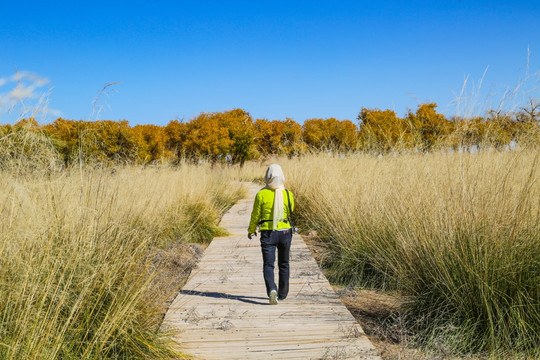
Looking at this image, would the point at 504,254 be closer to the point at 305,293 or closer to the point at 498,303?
the point at 498,303

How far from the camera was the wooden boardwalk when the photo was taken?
3.07m

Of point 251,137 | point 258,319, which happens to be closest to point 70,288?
point 258,319

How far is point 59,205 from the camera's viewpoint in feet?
11.5

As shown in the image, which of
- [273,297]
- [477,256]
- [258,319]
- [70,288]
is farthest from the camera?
[273,297]

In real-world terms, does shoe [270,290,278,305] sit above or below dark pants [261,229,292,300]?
below

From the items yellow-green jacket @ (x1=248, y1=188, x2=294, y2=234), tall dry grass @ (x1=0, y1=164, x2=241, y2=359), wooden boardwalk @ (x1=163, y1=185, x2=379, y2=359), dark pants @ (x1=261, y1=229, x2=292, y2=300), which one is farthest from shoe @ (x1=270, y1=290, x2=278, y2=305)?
tall dry grass @ (x1=0, y1=164, x2=241, y2=359)

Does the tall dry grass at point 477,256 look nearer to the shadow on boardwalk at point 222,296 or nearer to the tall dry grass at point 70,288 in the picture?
the shadow on boardwalk at point 222,296

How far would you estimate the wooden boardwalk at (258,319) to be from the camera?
307 cm

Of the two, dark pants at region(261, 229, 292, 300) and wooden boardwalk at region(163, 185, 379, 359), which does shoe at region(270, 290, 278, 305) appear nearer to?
wooden boardwalk at region(163, 185, 379, 359)

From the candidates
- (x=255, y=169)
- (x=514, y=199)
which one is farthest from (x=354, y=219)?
(x=255, y=169)

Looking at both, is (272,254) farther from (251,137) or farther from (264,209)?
(251,137)

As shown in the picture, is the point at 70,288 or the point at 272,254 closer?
the point at 70,288

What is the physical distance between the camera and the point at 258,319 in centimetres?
375

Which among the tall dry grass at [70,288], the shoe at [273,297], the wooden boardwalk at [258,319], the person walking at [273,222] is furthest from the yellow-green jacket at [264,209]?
the tall dry grass at [70,288]
